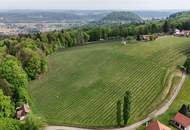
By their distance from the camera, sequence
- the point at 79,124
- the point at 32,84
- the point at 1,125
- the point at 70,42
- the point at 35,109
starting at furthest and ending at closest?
the point at 70,42 < the point at 32,84 < the point at 35,109 < the point at 79,124 < the point at 1,125

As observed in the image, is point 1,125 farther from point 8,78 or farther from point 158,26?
point 158,26

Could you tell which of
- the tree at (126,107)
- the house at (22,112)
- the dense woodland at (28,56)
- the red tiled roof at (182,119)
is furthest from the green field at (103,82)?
the red tiled roof at (182,119)

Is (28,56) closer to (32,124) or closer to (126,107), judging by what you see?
(32,124)

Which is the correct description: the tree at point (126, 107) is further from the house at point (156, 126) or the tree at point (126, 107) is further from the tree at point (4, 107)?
the tree at point (4, 107)

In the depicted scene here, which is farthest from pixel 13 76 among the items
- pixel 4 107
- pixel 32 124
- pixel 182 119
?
pixel 182 119

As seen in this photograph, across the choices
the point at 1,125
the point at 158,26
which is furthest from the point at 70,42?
the point at 1,125

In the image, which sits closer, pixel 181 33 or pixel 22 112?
pixel 22 112

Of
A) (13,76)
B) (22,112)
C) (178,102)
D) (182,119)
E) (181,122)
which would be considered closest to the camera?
(181,122)
